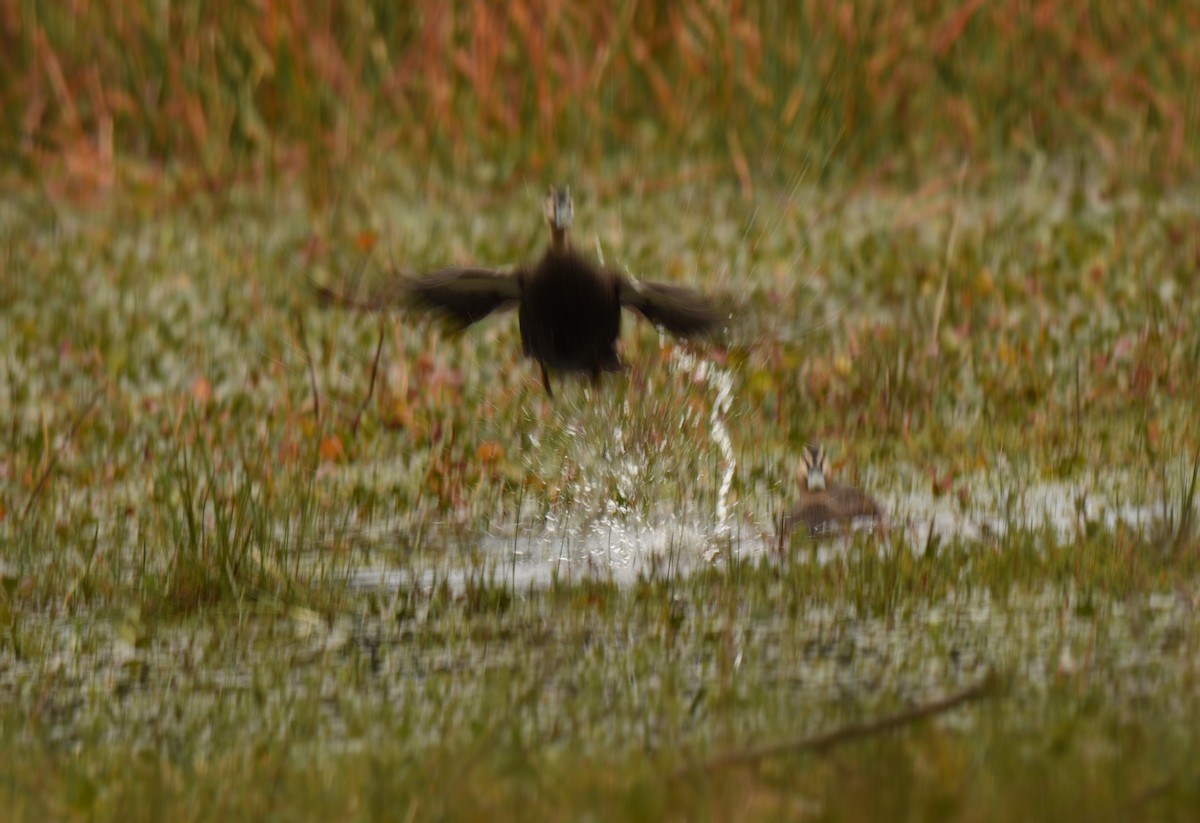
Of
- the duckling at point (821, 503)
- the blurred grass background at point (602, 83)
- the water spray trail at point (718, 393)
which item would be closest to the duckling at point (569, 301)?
the duckling at point (821, 503)

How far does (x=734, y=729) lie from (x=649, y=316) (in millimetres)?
2750

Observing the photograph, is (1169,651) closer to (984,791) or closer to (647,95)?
(984,791)

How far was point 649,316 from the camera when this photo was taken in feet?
24.3

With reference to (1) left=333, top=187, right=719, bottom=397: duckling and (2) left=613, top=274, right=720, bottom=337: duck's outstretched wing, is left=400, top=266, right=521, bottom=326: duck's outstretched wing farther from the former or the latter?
(2) left=613, top=274, right=720, bottom=337: duck's outstretched wing

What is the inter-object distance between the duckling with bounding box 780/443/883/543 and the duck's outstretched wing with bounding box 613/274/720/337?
2.26 ft

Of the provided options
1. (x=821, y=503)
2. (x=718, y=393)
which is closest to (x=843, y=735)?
(x=821, y=503)

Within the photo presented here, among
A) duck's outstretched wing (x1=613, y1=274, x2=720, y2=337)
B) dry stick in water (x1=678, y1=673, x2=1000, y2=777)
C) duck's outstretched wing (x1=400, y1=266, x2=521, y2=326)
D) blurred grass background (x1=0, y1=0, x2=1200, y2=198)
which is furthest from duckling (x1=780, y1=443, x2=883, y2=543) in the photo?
blurred grass background (x1=0, y1=0, x2=1200, y2=198)

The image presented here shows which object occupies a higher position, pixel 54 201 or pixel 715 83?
pixel 715 83

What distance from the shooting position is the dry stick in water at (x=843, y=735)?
4309 millimetres

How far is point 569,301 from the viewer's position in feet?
23.7

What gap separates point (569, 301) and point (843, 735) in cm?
300

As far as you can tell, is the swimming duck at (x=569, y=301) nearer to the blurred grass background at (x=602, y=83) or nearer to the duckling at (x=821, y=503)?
the duckling at (x=821, y=503)

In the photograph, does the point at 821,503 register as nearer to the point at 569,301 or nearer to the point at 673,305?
the point at 673,305

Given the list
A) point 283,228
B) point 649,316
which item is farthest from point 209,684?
point 283,228
